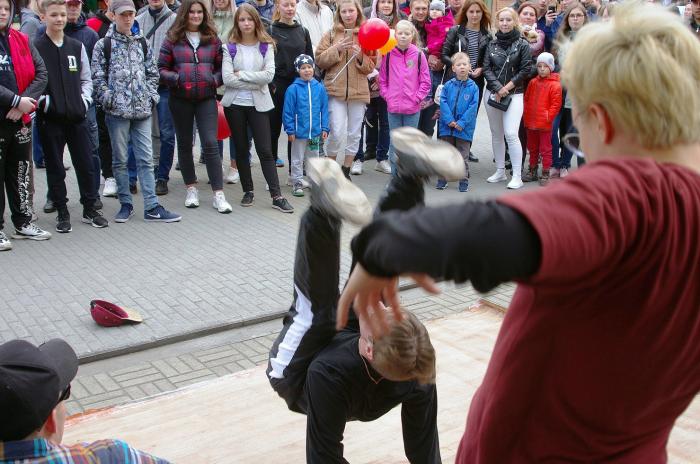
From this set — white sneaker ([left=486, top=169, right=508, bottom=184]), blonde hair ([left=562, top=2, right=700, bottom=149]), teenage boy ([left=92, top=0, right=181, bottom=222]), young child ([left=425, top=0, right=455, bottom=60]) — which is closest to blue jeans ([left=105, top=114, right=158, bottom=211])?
teenage boy ([left=92, top=0, right=181, bottom=222])

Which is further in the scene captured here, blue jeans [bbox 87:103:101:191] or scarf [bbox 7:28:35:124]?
blue jeans [bbox 87:103:101:191]

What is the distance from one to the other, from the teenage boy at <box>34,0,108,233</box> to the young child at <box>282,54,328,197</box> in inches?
79.0

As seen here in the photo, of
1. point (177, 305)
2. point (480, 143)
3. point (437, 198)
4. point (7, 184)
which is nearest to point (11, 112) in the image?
point (7, 184)

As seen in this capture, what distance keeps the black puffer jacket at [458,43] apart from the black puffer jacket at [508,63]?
156 mm

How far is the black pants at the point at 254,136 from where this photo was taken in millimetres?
7551

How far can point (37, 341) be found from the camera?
4746 mm

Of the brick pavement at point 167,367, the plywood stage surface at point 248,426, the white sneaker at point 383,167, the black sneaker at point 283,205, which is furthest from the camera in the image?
the white sneaker at point 383,167

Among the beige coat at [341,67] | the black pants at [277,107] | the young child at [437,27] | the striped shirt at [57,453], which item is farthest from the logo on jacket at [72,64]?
the striped shirt at [57,453]

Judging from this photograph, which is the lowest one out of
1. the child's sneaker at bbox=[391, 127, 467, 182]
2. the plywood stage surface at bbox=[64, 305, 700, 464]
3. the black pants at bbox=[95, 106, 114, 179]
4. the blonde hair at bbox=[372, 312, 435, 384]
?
the plywood stage surface at bbox=[64, 305, 700, 464]

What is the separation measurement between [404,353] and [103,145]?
6152 mm

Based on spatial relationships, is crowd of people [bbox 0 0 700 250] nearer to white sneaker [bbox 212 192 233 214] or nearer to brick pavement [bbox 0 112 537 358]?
white sneaker [bbox 212 192 233 214]

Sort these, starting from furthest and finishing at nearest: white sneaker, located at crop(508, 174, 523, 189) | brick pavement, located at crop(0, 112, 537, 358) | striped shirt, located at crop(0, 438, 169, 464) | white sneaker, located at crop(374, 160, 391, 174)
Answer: white sneaker, located at crop(374, 160, 391, 174) → white sneaker, located at crop(508, 174, 523, 189) → brick pavement, located at crop(0, 112, 537, 358) → striped shirt, located at crop(0, 438, 169, 464)

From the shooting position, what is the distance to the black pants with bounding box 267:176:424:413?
2.66m

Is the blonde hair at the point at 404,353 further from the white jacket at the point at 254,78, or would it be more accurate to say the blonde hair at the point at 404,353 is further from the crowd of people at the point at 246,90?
the white jacket at the point at 254,78
